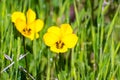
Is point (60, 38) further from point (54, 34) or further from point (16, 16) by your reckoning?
point (16, 16)

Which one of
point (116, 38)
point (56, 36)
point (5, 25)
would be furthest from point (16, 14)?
point (116, 38)

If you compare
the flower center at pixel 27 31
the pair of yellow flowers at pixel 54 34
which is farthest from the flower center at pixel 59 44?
the flower center at pixel 27 31

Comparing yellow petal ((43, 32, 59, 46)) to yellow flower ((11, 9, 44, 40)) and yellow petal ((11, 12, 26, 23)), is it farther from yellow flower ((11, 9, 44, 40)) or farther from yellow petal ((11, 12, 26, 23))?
yellow petal ((11, 12, 26, 23))

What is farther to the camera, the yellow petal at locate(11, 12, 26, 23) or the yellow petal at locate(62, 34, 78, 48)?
the yellow petal at locate(11, 12, 26, 23)

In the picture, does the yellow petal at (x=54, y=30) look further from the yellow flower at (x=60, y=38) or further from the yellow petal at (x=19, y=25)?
the yellow petal at (x=19, y=25)

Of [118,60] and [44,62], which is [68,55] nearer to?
[44,62]

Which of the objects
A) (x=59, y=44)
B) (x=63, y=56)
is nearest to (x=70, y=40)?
(x=59, y=44)

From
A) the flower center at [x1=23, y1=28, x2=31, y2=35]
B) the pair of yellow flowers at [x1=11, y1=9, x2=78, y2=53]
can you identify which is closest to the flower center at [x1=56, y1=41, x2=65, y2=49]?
the pair of yellow flowers at [x1=11, y1=9, x2=78, y2=53]
